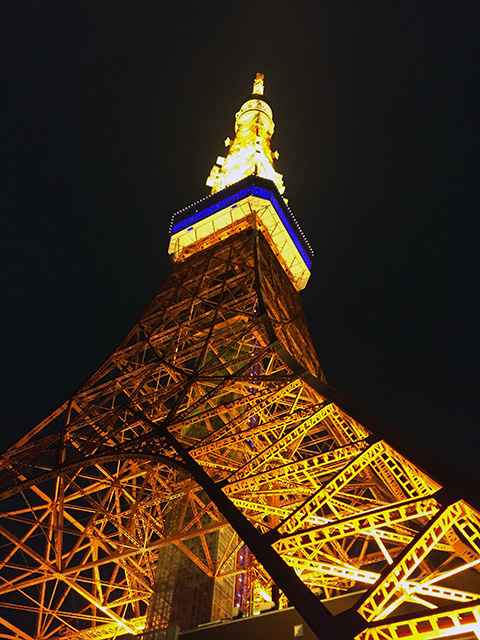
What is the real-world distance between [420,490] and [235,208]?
20.5m

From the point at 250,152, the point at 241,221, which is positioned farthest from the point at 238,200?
the point at 250,152

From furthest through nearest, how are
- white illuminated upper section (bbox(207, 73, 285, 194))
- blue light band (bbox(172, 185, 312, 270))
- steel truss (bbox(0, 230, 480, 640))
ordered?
white illuminated upper section (bbox(207, 73, 285, 194)), blue light band (bbox(172, 185, 312, 270)), steel truss (bbox(0, 230, 480, 640))

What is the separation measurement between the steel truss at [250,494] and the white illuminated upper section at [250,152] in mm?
6861

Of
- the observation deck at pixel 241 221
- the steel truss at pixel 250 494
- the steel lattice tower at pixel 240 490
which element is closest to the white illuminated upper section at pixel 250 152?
the steel lattice tower at pixel 240 490

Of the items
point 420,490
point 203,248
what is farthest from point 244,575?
point 203,248

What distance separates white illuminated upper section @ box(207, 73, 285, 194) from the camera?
2912 centimetres

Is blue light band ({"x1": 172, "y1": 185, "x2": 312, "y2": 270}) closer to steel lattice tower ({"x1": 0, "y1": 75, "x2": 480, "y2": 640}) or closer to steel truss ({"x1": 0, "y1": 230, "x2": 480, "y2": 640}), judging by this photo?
steel lattice tower ({"x1": 0, "y1": 75, "x2": 480, "y2": 640})

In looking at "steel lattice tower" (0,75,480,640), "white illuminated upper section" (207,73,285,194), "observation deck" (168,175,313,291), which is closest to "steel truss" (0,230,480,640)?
"steel lattice tower" (0,75,480,640)

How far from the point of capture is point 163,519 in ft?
50.7

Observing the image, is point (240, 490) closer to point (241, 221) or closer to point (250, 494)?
point (250, 494)

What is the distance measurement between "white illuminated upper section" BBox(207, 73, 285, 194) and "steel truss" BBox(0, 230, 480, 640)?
270 inches

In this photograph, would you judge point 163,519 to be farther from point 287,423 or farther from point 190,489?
point 287,423

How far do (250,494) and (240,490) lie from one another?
1.04 feet

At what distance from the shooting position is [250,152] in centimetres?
3041
